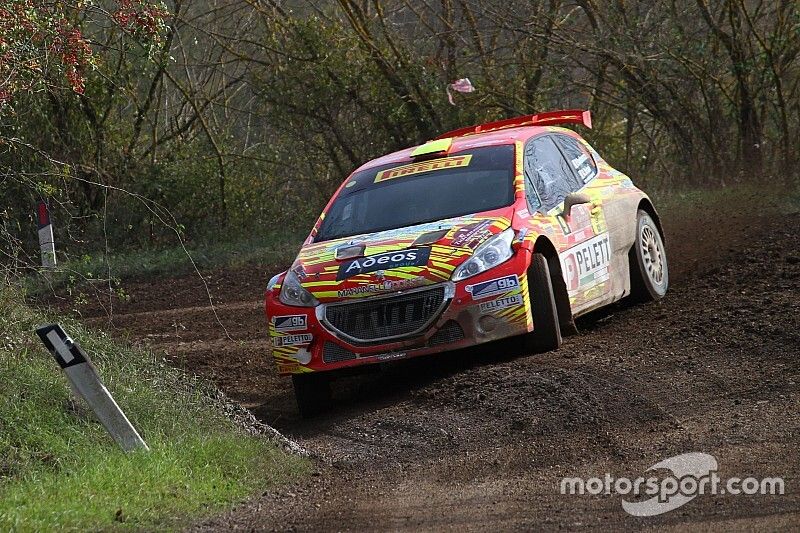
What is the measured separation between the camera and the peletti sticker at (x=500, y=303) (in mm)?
8000

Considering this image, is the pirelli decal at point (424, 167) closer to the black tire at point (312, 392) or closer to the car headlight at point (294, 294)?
the car headlight at point (294, 294)

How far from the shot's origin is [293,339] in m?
8.21

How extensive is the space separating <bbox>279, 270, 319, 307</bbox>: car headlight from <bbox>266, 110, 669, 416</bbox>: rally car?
0.03 feet

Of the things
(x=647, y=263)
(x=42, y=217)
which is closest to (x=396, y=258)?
(x=647, y=263)

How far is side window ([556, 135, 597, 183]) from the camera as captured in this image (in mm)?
10156

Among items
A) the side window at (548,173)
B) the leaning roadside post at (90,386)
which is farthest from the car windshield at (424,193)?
the leaning roadside post at (90,386)

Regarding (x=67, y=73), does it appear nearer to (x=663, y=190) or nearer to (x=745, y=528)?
(x=745, y=528)

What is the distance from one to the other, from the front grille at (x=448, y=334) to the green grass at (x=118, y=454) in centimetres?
139

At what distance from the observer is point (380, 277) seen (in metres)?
8.02

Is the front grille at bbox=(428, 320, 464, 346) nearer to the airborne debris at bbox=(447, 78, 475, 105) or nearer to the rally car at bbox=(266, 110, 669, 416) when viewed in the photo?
the rally car at bbox=(266, 110, 669, 416)

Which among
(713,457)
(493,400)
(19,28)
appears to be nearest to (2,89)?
(19,28)

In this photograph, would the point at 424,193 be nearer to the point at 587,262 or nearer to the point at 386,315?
the point at 587,262

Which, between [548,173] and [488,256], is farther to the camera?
[548,173]

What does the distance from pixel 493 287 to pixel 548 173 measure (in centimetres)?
182
